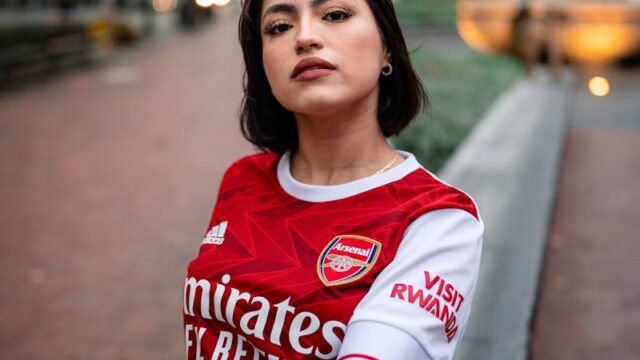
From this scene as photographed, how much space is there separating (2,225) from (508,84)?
22.0 feet

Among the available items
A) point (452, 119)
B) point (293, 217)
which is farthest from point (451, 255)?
point (452, 119)

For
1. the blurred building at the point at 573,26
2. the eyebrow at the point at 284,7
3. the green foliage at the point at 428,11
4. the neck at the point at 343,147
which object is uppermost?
the eyebrow at the point at 284,7

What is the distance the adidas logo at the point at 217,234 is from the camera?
2.03 m

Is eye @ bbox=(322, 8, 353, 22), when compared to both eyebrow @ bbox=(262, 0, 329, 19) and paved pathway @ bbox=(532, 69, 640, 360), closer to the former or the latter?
eyebrow @ bbox=(262, 0, 329, 19)

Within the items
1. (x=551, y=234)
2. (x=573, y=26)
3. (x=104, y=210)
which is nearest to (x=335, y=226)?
(x=551, y=234)

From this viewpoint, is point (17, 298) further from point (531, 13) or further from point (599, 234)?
point (531, 13)

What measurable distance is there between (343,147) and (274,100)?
13.8 inches

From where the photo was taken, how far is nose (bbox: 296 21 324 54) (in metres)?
1.81

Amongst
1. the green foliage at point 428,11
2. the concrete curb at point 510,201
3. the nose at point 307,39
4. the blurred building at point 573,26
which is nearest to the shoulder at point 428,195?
the nose at point 307,39

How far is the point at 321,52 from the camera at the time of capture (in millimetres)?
1814

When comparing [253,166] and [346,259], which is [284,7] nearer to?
[253,166]

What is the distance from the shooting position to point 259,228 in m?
1.96

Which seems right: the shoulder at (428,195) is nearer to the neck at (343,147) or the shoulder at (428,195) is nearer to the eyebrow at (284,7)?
the neck at (343,147)

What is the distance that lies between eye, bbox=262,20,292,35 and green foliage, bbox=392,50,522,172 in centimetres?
322
